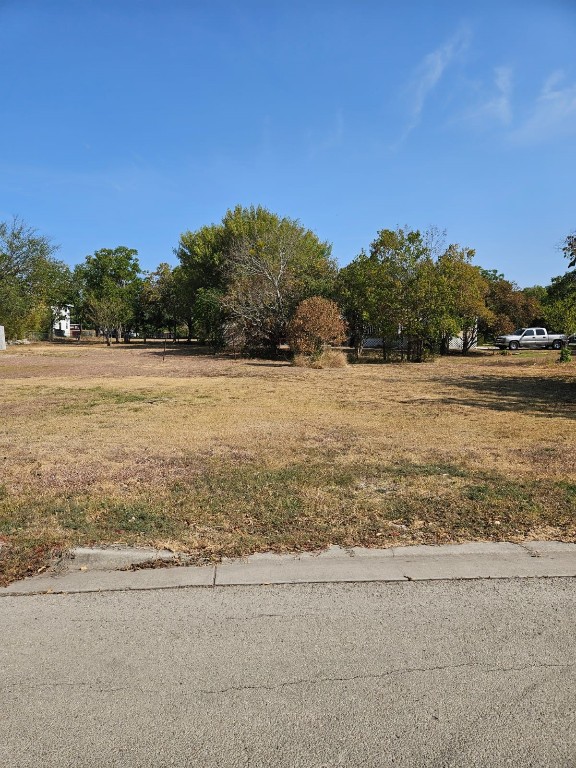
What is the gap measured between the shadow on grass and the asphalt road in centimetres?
832

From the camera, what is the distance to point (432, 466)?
632 cm

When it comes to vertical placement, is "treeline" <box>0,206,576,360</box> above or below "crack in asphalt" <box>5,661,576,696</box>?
above

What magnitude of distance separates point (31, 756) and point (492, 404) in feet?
37.3

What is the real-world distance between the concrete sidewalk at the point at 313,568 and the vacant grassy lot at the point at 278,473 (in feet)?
0.58

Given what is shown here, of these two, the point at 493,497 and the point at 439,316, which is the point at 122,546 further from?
the point at 439,316

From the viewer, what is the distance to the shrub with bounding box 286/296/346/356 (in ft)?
82.8

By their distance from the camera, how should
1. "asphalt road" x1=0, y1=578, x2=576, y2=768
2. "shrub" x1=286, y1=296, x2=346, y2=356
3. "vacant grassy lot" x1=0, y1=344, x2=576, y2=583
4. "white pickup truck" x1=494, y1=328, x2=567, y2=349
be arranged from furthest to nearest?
"white pickup truck" x1=494, y1=328, x2=567, y2=349
"shrub" x1=286, y1=296, x2=346, y2=356
"vacant grassy lot" x1=0, y1=344, x2=576, y2=583
"asphalt road" x1=0, y1=578, x2=576, y2=768

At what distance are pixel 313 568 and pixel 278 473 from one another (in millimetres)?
2344

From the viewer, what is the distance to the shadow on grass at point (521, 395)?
→ 1111 centimetres

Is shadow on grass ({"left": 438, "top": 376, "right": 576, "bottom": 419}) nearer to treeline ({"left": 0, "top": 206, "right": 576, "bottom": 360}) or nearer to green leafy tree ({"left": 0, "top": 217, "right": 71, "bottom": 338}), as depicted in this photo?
treeline ({"left": 0, "top": 206, "right": 576, "bottom": 360})

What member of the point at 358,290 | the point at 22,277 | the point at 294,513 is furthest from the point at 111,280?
the point at 294,513

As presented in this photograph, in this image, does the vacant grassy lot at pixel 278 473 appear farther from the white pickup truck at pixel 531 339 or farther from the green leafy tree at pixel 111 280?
the green leafy tree at pixel 111 280

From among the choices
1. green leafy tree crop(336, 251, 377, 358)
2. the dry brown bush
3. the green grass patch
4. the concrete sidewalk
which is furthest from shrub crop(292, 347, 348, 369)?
the concrete sidewalk

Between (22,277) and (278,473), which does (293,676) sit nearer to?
(278,473)
